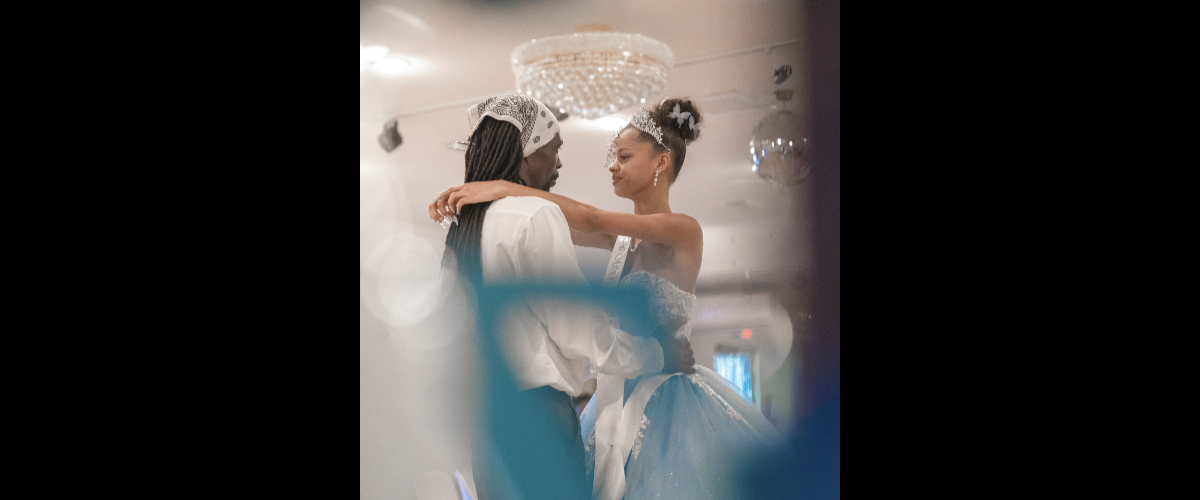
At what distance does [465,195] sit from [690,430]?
0.79m

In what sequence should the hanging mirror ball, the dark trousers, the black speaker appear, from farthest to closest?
the black speaker, the dark trousers, the hanging mirror ball

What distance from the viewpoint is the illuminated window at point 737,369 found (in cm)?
207

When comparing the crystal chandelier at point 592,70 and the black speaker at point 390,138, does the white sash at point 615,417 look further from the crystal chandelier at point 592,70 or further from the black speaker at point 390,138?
the black speaker at point 390,138

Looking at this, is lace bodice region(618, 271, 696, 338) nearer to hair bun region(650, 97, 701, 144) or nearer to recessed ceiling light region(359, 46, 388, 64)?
hair bun region(650, 97, 701, 144)

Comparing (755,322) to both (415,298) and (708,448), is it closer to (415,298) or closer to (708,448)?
(708,448)

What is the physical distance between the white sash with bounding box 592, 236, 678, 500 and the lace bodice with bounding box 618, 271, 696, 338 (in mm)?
84

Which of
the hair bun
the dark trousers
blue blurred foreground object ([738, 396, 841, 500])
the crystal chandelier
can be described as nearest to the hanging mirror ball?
the hair bun

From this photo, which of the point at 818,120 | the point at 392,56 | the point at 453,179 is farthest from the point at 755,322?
the point at 392,56

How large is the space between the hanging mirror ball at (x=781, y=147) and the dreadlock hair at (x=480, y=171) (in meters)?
0.57

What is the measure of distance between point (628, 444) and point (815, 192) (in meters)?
0.72

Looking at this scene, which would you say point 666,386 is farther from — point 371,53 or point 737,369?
point 371,53

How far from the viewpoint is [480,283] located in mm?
2260

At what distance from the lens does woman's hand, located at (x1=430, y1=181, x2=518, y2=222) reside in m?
2.22

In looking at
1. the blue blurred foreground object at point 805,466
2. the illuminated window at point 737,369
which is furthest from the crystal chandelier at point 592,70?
the blue blurred foreground object at point 805,466
